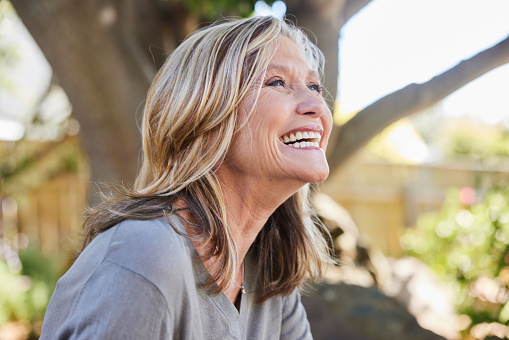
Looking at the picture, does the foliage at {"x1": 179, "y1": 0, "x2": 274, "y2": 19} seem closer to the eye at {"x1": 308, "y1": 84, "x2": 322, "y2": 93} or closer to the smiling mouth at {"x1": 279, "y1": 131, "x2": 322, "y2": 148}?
the eye at {"x1": 308, "y1": 84, "x2": 322, "y2": 93}

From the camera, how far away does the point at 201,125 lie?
1.50 m

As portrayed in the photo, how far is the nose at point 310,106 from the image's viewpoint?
1.56m

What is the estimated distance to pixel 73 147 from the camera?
7.14 m

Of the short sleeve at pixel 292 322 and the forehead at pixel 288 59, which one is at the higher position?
the forehead at pixel 288 59

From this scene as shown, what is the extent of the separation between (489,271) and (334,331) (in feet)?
4.53

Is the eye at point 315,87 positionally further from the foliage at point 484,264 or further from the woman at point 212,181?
the foliage at point 484,264

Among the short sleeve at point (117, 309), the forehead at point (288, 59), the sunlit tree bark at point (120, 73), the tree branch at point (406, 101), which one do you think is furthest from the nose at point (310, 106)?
the tree branch at point (406, 101)

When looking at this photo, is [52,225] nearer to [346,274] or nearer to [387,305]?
[346,274]

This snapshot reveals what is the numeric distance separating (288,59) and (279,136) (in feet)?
0.92

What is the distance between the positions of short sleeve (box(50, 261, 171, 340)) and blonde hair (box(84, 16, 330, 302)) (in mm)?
235

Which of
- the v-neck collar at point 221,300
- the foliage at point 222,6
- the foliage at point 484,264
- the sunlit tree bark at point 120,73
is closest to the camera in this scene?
the v-neck collar at point 221,300

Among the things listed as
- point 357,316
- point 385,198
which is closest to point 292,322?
point 357,316

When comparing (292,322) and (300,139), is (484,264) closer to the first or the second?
(292,322)

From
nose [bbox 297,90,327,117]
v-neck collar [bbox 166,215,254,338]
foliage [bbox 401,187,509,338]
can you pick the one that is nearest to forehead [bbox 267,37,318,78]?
nose [bbox 297,90,327,117]
